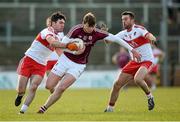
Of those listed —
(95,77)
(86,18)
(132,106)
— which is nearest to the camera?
(86,18)

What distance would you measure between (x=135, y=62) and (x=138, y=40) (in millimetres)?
580

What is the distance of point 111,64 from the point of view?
40.6 metres

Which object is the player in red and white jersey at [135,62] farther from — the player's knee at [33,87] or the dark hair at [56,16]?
the player's knee at [33,87]

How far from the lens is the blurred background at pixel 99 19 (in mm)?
40250

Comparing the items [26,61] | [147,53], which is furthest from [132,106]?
[26,61]

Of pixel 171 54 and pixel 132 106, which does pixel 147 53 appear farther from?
pixel 171 54

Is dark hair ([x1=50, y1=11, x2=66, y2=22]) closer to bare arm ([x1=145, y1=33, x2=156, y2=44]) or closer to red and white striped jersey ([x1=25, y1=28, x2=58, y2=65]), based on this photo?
red and white striped jersey ([x1=25, y1=28, x2=58, y2=65])

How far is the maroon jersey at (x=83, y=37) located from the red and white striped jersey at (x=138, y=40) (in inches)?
53.4

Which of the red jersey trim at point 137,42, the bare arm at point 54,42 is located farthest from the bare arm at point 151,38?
the bare arm at point 54,42

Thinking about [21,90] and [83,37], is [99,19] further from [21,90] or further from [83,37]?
[83,37]

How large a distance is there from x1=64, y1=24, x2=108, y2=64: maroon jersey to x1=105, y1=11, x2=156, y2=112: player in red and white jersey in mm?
1274

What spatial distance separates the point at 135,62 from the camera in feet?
65.7

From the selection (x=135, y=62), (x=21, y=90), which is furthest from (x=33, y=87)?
(x=135, y=62)

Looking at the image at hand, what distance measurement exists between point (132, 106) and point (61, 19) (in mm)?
4515
